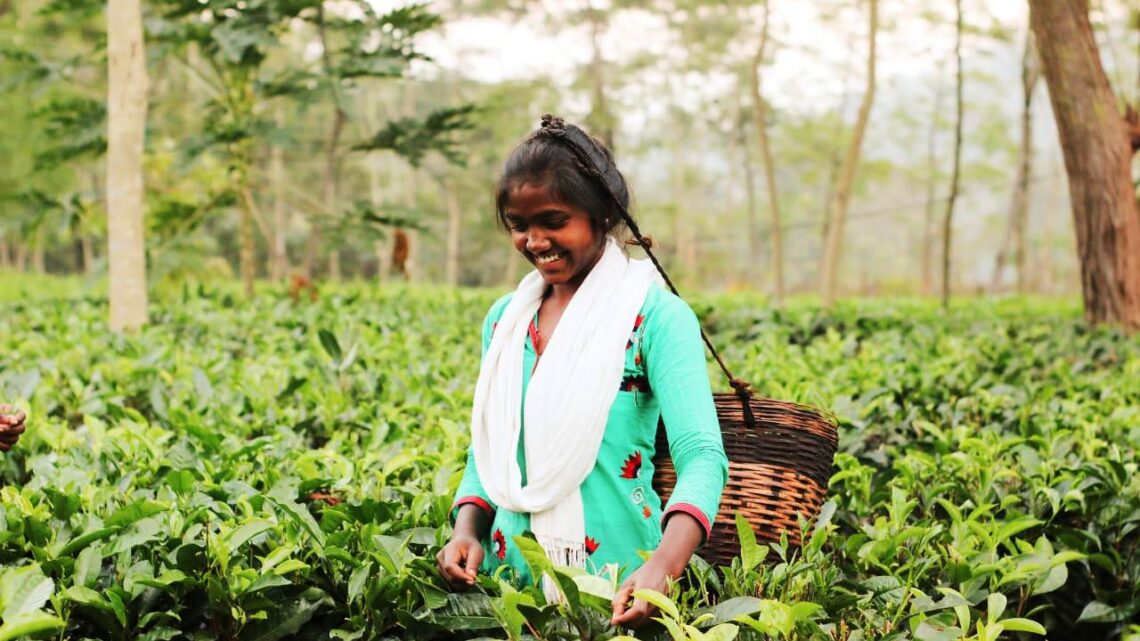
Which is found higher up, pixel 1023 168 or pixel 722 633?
pixel 1023 168

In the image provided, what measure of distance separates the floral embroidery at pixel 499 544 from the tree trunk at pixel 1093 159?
5.78m

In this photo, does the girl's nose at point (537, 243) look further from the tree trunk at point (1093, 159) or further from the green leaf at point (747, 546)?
the tree trunk at point (1093, 159)

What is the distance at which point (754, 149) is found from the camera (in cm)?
3572

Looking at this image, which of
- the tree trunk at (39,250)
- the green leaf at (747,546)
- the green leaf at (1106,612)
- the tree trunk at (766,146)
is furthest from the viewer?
the tree trunk at (39,250)

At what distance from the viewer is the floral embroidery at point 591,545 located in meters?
1.84

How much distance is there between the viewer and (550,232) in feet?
6.13

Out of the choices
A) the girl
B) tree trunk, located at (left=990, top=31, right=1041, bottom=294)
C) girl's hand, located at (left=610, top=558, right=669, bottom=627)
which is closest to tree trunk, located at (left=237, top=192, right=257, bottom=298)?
the girl

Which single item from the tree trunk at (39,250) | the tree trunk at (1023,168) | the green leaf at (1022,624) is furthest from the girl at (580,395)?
the tree trunk at (39,250)

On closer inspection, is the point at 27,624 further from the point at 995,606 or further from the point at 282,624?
the point at 995,606

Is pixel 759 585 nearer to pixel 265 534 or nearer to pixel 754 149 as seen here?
pixel 265 534

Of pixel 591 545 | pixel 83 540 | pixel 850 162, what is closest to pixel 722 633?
pixel 591 545

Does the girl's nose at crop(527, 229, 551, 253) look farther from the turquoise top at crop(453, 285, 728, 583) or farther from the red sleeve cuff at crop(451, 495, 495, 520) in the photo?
the red sleeve cuff at crop(451, 495, 495, 520)

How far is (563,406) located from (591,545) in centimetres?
27

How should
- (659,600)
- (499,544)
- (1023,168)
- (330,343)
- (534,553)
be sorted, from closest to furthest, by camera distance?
(659,600) < (534,553) < (499,544) < (330,343) < (1023,168)
